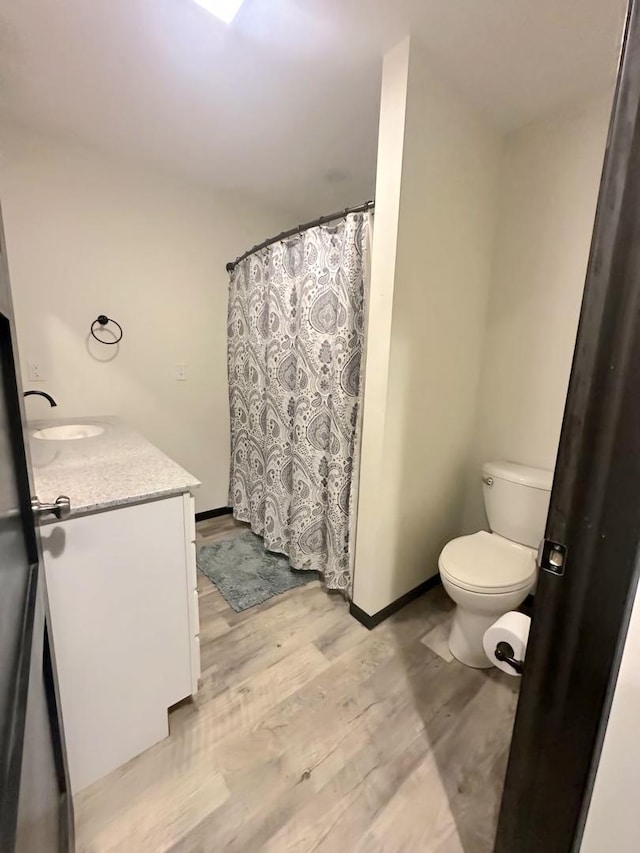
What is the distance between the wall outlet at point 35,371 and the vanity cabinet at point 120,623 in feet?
4.70

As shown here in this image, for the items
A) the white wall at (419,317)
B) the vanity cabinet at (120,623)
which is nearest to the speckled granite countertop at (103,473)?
the vanity cabinet at (120,623)

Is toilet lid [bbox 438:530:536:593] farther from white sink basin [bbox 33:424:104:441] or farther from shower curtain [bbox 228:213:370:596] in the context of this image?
white sink basin [bbox 33:424:104:441]

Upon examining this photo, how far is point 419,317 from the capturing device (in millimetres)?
1514

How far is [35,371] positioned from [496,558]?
2.48 m

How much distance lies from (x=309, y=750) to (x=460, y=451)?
145 centimetres

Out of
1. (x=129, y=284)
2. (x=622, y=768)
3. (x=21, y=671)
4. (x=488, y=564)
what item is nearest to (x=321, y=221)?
(x=129, y=284)

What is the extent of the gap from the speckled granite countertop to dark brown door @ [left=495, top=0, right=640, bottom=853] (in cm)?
95

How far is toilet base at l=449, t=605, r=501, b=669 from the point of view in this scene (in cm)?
147

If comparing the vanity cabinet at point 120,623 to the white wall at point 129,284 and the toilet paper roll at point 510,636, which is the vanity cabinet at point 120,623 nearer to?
the toilet paper roll at point 510,636

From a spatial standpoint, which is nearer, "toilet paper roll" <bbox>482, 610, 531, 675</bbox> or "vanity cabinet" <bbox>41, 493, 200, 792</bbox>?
"toilet paper roll" <bbox>482, 610, 531, 675</bbox>

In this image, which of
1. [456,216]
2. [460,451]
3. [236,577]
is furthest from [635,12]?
[236,577]

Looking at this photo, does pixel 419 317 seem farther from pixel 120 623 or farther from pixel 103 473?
pixel 120 623

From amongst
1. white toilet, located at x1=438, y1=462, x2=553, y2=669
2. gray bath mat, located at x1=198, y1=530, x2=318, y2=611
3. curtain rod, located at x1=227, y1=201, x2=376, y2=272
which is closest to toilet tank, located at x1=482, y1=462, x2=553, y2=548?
white toilet, located at x1=438, y1=462, x2=553, y2=669

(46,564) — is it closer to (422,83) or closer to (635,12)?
(635,12)
